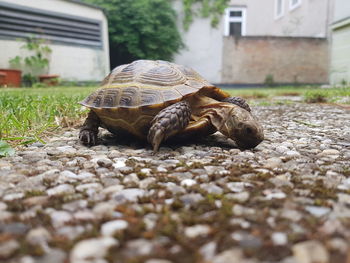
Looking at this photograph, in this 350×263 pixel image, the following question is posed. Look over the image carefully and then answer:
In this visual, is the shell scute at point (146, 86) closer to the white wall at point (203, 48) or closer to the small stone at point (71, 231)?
the small stone at point (71, 231)

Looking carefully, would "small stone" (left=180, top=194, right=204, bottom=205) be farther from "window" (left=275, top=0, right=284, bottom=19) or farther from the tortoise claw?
"window" (left=275, top=0, right=284, bottom=19)

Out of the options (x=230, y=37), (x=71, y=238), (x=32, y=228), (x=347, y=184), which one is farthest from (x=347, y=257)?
(x=230, y=37)

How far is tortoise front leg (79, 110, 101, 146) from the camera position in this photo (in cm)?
223

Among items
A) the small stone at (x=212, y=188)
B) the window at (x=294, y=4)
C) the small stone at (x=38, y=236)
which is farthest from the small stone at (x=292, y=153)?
the window at (x=294, y=4)

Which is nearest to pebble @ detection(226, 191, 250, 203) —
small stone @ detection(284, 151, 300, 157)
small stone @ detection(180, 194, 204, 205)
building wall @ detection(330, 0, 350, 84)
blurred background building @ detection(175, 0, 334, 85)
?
small stone @ detection(180, 194, 204, 205)

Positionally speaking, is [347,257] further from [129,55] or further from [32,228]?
[129,55]

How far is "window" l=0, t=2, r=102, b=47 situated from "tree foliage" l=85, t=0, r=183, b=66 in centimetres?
140

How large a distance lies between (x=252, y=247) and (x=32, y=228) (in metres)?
0.63

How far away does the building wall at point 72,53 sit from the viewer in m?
10.3

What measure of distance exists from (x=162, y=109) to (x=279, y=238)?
1313 millimetres

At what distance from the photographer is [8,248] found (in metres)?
0.79

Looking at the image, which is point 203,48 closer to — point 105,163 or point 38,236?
point 105,163

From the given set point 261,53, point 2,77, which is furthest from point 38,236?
point 261,53

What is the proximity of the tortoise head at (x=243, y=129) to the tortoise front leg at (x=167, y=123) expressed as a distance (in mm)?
304
